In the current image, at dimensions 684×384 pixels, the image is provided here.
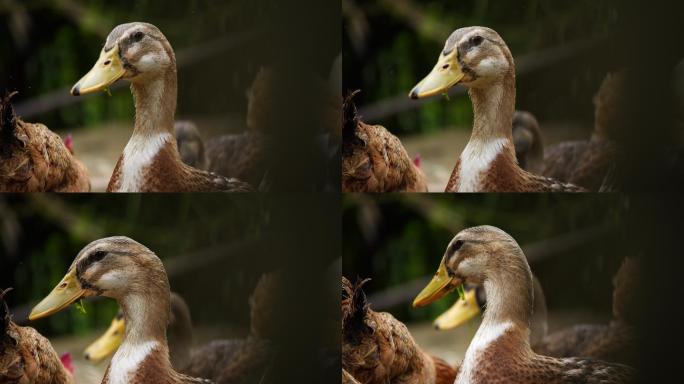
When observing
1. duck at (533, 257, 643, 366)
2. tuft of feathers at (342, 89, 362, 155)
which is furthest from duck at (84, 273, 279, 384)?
duck at (533, 257, 643, 366)

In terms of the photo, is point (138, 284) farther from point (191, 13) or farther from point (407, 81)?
point (407, 81)

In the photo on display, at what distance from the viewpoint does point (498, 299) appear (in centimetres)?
263

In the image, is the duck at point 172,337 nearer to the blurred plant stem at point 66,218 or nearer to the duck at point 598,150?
the blurred plant stem at point 66,218

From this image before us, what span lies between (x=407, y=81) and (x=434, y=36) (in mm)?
141

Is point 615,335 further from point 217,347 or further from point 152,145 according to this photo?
point 152,145

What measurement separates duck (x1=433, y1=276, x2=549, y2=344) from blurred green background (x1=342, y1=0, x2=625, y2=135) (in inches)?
18.0

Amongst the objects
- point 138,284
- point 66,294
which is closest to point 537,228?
point 138,284

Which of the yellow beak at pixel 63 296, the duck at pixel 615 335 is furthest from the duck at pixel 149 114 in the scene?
the duck at pixel 615 335

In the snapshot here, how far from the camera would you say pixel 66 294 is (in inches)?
99.7

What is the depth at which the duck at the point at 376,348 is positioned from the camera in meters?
2.67

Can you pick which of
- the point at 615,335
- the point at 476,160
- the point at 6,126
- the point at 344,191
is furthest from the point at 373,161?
the point at 6,126

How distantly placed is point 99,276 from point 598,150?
4.53 feet

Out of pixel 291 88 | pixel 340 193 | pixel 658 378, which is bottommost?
pixel 658 378

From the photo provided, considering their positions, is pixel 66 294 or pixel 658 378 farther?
pixel 658 378
